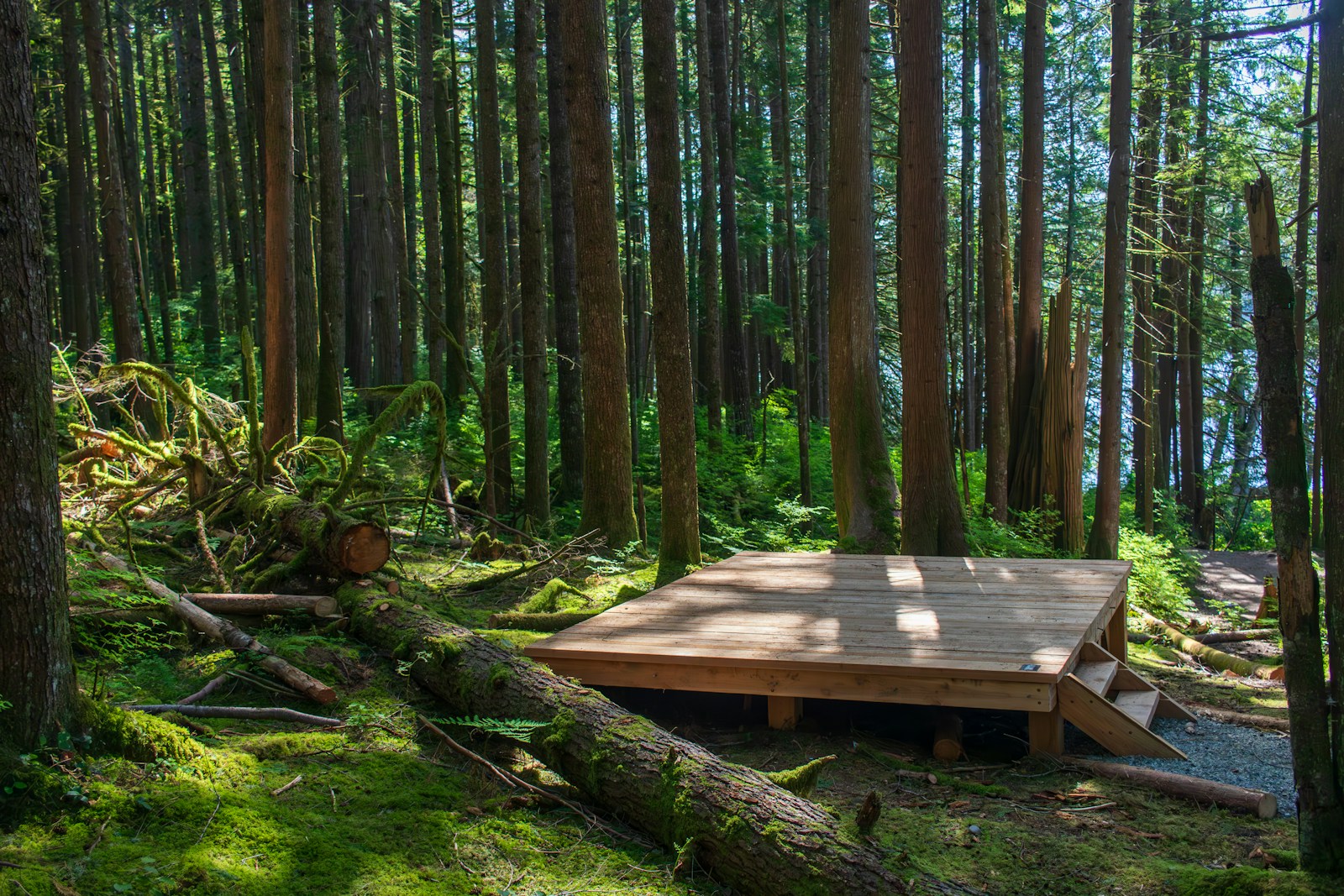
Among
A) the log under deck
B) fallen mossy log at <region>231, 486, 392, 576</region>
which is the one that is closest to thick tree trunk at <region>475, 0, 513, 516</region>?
fallen mossy log at <region>231, 486, 392, 576</region>

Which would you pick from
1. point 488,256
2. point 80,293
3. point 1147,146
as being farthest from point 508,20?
point 1147,146

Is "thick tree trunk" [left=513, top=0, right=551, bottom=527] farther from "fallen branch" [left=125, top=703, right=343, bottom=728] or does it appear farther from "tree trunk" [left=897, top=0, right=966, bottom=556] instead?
"fallen branch" [left=125, top=703, right=343, bottom=728]

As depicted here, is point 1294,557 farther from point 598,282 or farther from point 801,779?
point 598,282

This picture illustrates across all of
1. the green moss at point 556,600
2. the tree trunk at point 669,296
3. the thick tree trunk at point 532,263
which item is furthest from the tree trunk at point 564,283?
the green moss at point 556,600

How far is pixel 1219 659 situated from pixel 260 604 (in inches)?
325

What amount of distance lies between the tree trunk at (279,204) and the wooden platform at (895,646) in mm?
5713

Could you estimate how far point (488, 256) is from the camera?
1302 centimetres

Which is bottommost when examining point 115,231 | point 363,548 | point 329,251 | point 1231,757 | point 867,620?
point 1231,757

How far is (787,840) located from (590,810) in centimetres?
107

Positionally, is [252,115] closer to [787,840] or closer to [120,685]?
[120,685]

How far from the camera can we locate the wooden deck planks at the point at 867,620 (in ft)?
17.1

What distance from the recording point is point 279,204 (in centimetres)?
1071

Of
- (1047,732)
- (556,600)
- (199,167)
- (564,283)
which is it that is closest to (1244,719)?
(1047,732)

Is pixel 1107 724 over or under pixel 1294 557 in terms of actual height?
under
